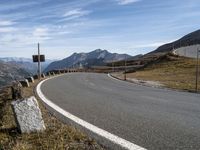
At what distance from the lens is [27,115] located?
758 cm

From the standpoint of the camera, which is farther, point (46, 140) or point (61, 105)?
point (61, 105)

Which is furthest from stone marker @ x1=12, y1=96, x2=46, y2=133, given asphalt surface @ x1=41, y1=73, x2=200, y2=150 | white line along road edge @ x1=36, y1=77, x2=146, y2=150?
asphalt surface @ x1=41, y1=73, x2=200, y2=150

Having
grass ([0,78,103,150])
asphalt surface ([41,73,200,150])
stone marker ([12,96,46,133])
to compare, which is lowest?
asphalt surface ([41,73,200,150])

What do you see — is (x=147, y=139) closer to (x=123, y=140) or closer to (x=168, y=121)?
(x=123, y=140)

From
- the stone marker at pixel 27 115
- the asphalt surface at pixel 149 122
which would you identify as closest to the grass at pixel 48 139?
the stone marker at pixel 27 115

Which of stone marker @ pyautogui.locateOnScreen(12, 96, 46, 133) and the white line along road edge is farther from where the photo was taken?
stone marker @ pyautogui.locateOnScreen(12, 96, 46, 133)

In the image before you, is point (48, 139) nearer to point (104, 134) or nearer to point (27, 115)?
point (27, 115)

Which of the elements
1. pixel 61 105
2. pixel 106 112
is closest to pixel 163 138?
pixel 106 112

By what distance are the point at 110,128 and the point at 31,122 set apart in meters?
1.97

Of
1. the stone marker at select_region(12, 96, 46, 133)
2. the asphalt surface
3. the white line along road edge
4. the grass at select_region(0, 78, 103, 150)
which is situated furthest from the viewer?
the stone marker at select_region(12, 96, 46, 133)

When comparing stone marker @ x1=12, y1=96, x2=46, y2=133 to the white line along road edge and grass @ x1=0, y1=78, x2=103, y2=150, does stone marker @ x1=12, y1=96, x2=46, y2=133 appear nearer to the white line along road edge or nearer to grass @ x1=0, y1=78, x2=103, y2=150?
grass @ x1=0, y1=78, x2=103, y2=150

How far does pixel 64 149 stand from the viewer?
645cm

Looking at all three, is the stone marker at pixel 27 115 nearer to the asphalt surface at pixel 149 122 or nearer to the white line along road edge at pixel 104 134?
the white line along road edge at pixel 104 134

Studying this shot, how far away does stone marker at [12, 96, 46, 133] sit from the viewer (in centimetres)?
753
